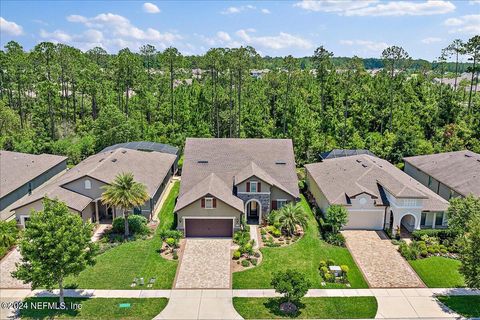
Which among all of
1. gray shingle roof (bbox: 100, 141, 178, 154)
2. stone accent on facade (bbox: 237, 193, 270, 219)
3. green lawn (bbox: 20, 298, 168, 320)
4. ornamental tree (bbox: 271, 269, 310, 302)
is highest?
gray shingle roof (bbox: 100, 141, 178, 154)

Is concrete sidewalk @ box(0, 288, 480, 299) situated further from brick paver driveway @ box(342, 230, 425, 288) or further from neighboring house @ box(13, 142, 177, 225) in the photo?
neighboring house @ box(13, 142, 177, 225)

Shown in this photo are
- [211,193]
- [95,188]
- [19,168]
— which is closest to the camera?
[211,193]

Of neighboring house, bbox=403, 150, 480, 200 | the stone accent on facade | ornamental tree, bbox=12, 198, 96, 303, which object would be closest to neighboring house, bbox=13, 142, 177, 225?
the stone accent on facade

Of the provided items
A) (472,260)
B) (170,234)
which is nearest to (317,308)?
(472,260)

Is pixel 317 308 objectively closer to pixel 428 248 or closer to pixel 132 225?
pixel 428 248

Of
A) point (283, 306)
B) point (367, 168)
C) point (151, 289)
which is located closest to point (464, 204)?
point (367, 168)

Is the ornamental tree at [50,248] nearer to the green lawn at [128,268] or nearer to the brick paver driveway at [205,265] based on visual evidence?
the green lawn at [128,268]
